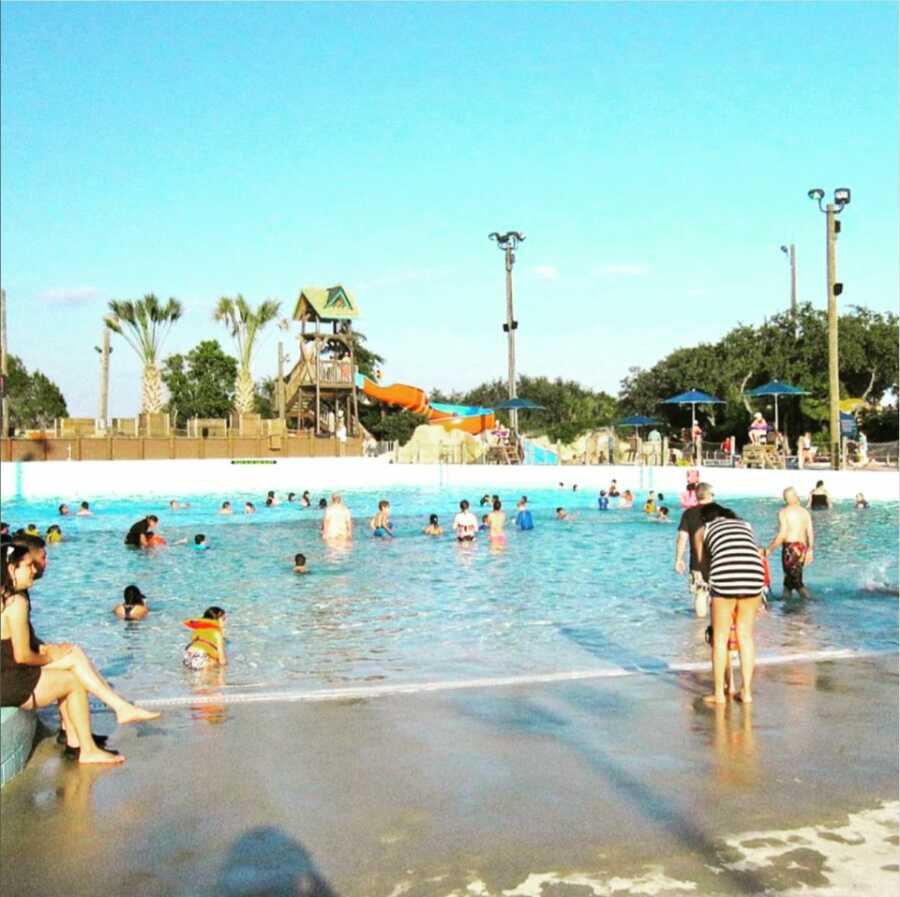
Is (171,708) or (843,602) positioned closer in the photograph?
(171,708)

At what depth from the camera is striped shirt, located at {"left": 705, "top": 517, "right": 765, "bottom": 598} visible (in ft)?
19.6

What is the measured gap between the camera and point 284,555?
18.0 m

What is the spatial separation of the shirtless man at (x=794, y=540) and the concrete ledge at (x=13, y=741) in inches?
293

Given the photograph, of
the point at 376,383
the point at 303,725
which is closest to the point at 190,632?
the point at 303,725

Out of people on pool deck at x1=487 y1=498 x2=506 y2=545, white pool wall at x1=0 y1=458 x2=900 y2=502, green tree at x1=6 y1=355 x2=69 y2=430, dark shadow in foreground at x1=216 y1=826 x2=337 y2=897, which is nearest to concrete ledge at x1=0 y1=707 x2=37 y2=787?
dark shadow in foreground at x1=216 y1=826 x2=337 y2=897

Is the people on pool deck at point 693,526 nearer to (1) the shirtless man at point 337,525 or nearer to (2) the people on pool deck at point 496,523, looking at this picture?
(2) the people on pool deck at point 496,523

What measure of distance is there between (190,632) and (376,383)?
42875 millimetres

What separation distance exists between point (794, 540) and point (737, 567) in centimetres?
513

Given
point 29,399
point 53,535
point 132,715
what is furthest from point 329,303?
point 132,715

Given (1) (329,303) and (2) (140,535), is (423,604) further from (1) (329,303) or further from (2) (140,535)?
(1) (329,303)

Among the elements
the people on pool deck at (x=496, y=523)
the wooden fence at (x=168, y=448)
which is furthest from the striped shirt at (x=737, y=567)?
the wooden fence at (x=168, y=448)

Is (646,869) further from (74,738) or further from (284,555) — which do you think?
(284,555)

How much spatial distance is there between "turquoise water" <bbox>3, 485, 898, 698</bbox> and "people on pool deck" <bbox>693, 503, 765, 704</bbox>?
178cm

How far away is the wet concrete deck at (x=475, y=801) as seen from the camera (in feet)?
12.3
